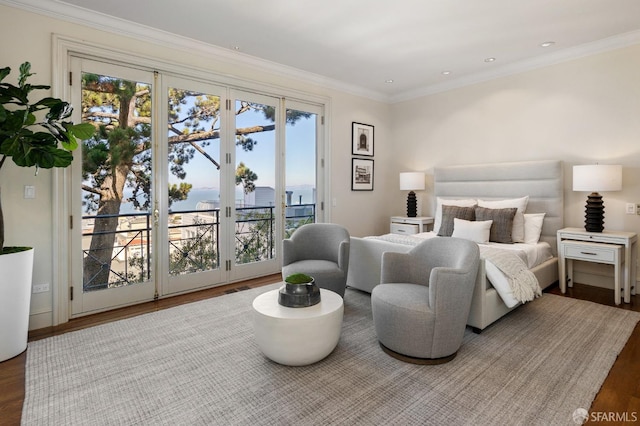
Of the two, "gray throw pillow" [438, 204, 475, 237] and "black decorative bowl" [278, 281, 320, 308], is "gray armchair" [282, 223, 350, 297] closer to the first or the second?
"black decorative bowl" [278, 281, 320, 308]

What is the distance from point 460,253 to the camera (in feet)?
8.52

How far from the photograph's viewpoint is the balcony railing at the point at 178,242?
3.41m

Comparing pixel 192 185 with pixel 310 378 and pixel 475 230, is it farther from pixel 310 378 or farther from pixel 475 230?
pixel 475 230

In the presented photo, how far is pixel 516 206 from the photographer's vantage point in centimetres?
430

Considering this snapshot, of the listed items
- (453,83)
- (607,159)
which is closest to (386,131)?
(453,83)

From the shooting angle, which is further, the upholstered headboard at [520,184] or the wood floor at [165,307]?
the upholstered headboard at [520,184]

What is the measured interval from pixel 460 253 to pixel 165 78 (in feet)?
11.4

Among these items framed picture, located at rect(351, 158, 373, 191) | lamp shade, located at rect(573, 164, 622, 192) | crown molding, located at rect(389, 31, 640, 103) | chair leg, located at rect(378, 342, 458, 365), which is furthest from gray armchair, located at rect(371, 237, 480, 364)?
crown molding, located at rect(389, 31, 640, 103)

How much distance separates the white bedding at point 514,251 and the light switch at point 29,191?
341 centimetres

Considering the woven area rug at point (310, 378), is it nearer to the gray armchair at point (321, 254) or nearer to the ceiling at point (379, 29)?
the gray armchair at point (321, 254)

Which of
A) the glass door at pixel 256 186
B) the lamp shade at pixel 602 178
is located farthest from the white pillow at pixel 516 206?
the glass door at pixel 256 186

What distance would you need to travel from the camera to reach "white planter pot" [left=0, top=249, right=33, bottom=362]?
242 cm

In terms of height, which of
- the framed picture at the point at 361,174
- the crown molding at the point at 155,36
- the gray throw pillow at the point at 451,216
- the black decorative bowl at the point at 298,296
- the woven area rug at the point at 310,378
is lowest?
the woven area rug at the point at 310,378

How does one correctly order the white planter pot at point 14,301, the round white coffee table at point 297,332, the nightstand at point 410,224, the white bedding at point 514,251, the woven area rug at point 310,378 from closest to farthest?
1. the woven area rug at point 310,378
2. the round white coffee table at point 297,332
3. the white planter pot at point 14,301
4. the white bedding at point 514,251
5. the nightstand at point 410,224
